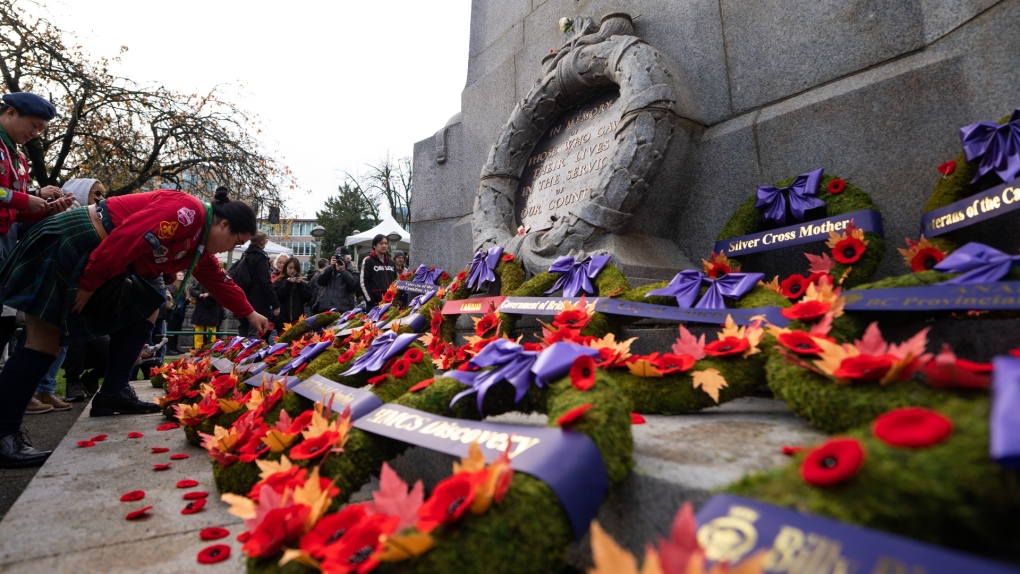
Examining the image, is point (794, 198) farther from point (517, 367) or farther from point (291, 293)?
point (291, 293)

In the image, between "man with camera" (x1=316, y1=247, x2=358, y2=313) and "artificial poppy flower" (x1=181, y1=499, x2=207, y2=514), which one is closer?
"artificial poppy flower" (x1=181, y1=499, x2=207, y2=514)

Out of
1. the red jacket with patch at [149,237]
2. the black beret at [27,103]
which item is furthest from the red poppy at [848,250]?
the black beret at [27,103]

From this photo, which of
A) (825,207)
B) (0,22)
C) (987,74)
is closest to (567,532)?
(825,207)

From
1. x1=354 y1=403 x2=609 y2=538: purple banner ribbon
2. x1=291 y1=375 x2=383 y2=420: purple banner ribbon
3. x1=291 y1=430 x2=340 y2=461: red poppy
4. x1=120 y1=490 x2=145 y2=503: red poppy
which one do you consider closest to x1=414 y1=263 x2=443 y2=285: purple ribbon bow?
x1=291 y1=375 x2=383 y2=420: purple banner ribbon

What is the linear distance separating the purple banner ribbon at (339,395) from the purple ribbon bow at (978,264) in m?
1.84

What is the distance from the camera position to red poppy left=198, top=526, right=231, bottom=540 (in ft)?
5.11

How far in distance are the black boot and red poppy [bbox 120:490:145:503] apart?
0.93m

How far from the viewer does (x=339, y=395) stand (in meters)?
2.03

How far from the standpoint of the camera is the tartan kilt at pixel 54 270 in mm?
2488

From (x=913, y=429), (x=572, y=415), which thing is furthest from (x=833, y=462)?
(x=572, y=415)

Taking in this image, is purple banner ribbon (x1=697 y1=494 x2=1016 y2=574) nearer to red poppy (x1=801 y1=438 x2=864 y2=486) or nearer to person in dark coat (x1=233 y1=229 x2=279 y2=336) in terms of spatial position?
red poppy (x1=801 y1=438 x2=864 y2=486)

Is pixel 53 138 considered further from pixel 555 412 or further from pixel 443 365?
pixel 555 412

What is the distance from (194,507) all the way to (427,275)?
13.8 ft

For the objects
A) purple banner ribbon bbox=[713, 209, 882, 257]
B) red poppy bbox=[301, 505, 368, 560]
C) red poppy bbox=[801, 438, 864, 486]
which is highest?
purple banner ribbon bbox=[713, 209, 882, 257]
